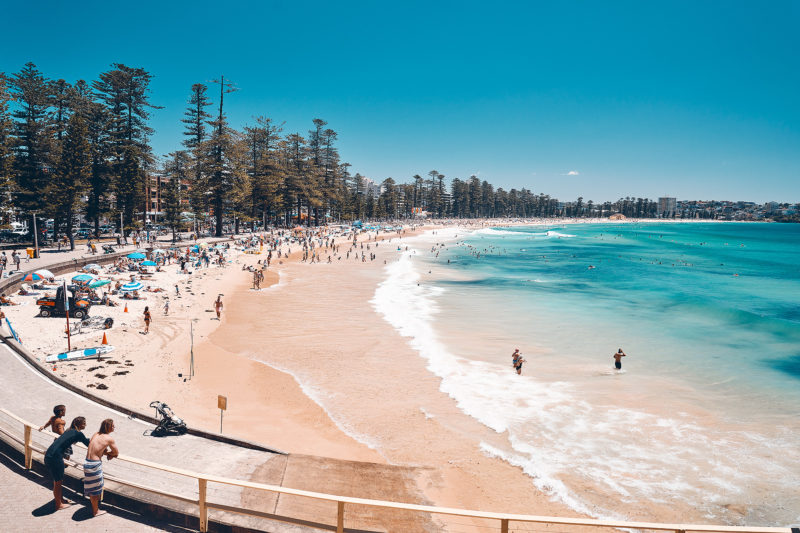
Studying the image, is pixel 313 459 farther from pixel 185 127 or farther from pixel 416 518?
pixel 185 127

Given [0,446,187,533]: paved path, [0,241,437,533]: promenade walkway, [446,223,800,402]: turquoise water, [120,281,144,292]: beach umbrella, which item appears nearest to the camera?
[0,446,187,533]: paved path

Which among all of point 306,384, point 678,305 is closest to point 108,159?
point 306,384

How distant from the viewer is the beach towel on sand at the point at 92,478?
17.6ft

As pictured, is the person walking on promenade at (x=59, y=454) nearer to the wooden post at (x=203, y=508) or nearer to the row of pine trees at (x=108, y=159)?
the wooden post at (x=203, y=508)

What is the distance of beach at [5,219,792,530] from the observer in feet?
32.4

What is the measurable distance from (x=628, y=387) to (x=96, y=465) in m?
17.3

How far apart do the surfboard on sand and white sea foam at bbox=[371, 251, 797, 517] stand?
502 inches

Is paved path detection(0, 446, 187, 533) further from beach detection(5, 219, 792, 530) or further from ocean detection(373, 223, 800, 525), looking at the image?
ocean detection(373, 223, 800, 525)

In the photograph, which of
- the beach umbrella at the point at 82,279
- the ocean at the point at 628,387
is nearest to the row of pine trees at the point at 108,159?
the beach umbrella at the point at 82,279

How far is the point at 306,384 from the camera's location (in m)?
15.2

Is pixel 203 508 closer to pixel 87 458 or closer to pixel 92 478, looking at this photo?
pixel 92 478

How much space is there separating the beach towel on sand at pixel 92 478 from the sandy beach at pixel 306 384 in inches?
218

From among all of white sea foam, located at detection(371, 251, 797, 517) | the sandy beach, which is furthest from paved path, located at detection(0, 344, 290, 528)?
white sea foam, located at detection(371, 251, 797, 517)

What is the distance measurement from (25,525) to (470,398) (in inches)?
475
